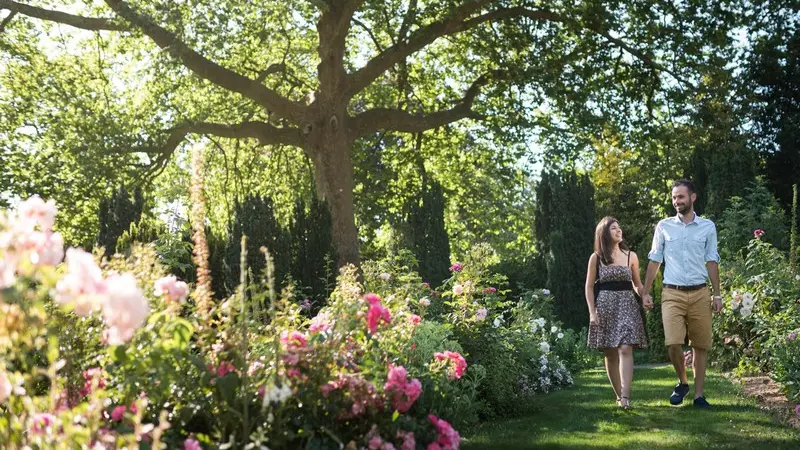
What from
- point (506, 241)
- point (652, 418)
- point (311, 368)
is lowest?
point (652, 418)

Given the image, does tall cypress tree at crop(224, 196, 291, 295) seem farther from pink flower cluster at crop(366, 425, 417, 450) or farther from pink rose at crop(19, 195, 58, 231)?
pink rose at crop(19, 195, 58, 231)

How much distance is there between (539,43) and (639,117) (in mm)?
2419

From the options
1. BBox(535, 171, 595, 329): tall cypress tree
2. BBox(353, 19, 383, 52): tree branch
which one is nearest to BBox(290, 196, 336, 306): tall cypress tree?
BBox(535, 171, 595, 329): tall cypress tree

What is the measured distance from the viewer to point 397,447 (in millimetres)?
4043

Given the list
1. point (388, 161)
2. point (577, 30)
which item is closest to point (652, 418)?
point (577, 30)

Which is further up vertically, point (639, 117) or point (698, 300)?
point (639, 117)

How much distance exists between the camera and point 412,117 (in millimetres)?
17922

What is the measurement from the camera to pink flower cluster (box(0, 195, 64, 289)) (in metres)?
2.68

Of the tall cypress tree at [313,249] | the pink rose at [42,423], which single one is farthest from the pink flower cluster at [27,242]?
the tall cypress tree at [313,249]

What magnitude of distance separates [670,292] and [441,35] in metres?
10.3

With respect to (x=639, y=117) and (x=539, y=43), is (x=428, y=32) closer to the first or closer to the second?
(x=539, y=43)

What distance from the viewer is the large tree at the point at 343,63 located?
16062mm

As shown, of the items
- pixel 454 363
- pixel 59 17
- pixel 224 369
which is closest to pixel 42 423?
pixel 224 369

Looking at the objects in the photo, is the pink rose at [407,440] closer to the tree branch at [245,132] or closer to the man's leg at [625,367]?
the man's leg at [625,367]
